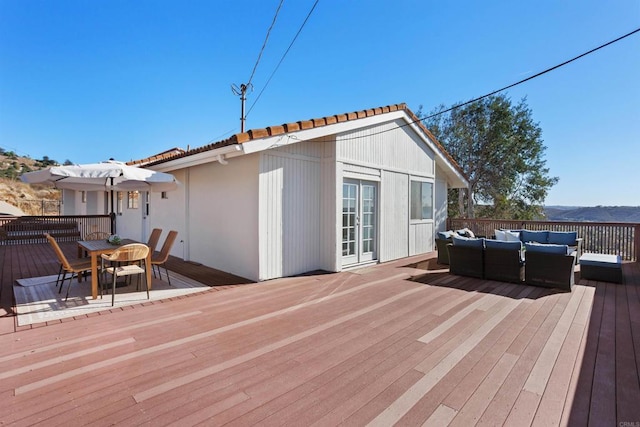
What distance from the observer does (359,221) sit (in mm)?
6988

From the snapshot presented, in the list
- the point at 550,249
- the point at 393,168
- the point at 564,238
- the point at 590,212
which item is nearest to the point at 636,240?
the point at 564,238

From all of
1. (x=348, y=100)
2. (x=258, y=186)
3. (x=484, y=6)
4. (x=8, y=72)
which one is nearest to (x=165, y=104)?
(x=8, y=72)

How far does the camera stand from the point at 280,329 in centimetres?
341

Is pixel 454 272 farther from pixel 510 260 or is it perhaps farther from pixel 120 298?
pixel 120 298

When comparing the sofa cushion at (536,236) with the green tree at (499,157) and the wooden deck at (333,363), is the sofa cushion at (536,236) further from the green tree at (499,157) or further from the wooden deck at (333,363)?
the green tree at (499,157)

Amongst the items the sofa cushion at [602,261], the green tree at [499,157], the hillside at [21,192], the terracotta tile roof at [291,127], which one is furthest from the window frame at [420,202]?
the hillside at [21,192]

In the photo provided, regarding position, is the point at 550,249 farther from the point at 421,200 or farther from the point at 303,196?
the point at 303,196

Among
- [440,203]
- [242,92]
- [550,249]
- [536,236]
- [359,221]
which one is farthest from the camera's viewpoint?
[242,92]

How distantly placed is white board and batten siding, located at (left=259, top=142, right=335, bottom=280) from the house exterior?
0.8 inches

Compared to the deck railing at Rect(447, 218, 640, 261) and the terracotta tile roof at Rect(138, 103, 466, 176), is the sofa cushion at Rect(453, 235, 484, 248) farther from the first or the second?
the deck railing at Rect(447, 218, 640, 261)

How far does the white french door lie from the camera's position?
6738 millimetres

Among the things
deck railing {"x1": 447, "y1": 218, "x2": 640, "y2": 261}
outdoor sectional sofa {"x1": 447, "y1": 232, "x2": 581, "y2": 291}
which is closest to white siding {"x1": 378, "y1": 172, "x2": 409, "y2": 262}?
outdoor sectional sofa {"x1": 447, "y1": 232, "x2": 581, "y2": 291}

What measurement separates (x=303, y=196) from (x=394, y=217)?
2968mm

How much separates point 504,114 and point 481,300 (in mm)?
14831
